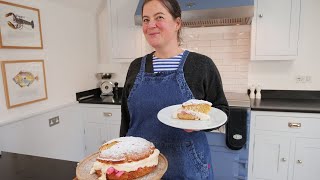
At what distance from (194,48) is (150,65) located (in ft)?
5.65

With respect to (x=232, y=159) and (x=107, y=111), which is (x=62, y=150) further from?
(x=232, y=159)

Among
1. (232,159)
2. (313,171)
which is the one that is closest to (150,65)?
(232,159)

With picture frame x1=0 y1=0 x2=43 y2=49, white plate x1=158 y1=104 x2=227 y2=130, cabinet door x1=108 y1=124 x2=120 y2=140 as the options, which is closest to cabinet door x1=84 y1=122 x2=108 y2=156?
cabinet door x1=108 y1=124 x2=120 y2=140

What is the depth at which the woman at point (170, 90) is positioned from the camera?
3.37ft

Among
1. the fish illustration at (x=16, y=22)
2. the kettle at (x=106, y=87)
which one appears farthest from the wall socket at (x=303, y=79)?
the fish illustration at (x=16, y=22)

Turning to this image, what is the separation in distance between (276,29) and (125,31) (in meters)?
1.57

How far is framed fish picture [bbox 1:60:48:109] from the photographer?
1855 millimetres

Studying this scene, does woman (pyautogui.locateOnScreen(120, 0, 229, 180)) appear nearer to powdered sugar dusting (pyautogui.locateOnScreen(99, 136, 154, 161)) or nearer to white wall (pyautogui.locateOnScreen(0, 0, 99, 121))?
powdered sugar dusting (pyautogui.locateOnScreen(99, 136, 154, 161))

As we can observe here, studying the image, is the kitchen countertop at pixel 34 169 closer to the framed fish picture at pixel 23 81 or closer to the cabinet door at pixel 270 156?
the framed fish picture at pixel 23 81

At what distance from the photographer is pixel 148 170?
0.72 meters

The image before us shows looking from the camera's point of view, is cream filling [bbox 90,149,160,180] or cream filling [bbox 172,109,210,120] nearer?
cream filling [bbox 90,149,160,180]

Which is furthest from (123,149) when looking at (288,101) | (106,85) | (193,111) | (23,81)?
(106,85)

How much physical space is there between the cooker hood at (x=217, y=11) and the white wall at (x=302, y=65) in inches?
22.2

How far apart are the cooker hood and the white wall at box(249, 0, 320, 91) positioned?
0.56 meters
